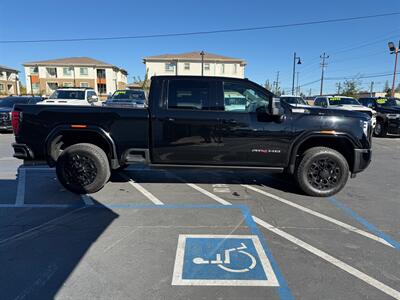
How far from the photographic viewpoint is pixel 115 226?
3.70m

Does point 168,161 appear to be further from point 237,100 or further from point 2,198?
point 2,198

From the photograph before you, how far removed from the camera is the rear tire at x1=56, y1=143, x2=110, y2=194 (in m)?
4.76

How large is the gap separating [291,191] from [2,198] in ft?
17.1

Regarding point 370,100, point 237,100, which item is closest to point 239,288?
point 237,100

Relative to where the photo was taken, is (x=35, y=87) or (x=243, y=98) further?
(x=35, y=87)

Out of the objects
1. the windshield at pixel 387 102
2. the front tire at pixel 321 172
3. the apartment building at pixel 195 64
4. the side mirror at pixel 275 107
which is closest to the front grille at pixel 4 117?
the side mirror at pixel 275 107

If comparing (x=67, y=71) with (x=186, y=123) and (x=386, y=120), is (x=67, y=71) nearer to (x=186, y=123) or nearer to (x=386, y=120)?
(x=386, y=120)

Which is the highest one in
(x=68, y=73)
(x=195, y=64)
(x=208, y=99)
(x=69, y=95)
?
(x=195, y=64)

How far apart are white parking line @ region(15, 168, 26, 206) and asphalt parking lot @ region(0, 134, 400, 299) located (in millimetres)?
34

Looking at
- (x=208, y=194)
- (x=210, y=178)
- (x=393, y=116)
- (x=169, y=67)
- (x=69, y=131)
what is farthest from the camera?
(x=169, y=67)

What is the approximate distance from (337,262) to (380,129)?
1346 centimetres

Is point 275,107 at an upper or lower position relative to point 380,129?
upper

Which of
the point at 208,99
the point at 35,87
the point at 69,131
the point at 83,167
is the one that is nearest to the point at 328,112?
the point at 208,99

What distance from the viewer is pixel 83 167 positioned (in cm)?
480
